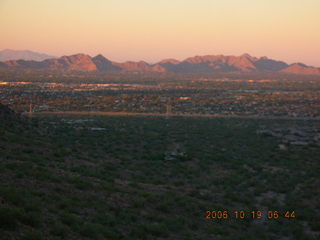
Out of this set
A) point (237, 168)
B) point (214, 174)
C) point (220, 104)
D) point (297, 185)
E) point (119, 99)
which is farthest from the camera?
point (119, 99)

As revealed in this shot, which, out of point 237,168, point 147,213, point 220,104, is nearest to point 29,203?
point 147,213

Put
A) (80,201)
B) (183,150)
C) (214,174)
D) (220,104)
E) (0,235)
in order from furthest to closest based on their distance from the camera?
(220,104)
(183,150)
(214,174)
(80,201)
(0,235)

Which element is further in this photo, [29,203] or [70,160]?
[70,160]

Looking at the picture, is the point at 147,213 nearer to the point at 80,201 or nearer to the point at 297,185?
the point at 80,201
